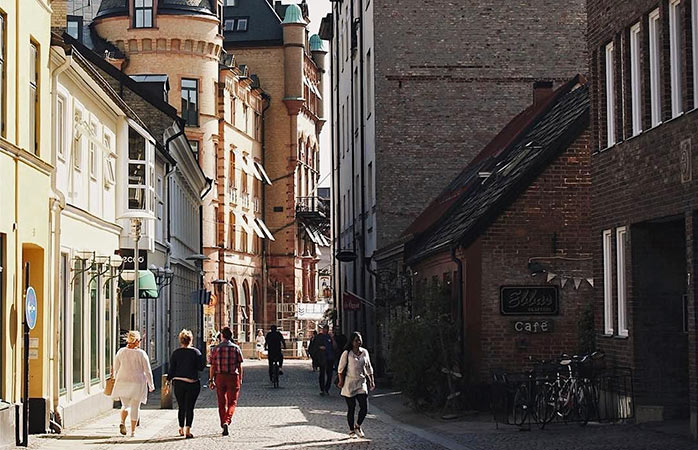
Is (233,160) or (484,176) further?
(233,160)

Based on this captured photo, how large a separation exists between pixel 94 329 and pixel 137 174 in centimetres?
780

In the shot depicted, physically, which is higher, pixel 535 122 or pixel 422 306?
pixel 535 122

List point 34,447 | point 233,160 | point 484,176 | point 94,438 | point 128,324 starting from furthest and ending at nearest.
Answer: point 233,160
point 128,324
point 484,176
point 94,438
point 34,447

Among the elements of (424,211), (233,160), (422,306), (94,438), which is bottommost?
(94,438)

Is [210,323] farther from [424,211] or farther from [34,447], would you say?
[34,447]

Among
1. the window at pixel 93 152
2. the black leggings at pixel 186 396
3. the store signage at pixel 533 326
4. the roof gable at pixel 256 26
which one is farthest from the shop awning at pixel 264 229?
the black leggings at pixel 186 396

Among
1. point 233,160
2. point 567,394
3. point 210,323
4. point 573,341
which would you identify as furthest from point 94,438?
point 233,160

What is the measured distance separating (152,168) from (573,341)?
476 inches

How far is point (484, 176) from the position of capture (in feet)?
97.9

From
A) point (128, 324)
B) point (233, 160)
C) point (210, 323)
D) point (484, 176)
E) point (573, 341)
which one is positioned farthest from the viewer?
point (233, 160)

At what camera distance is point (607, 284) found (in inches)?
862

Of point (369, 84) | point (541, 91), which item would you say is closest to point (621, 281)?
point (541, 91)

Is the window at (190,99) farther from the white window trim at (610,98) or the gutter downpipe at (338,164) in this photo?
the white window trim at (610,98)

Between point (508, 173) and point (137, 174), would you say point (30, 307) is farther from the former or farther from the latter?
point (137, 174)
